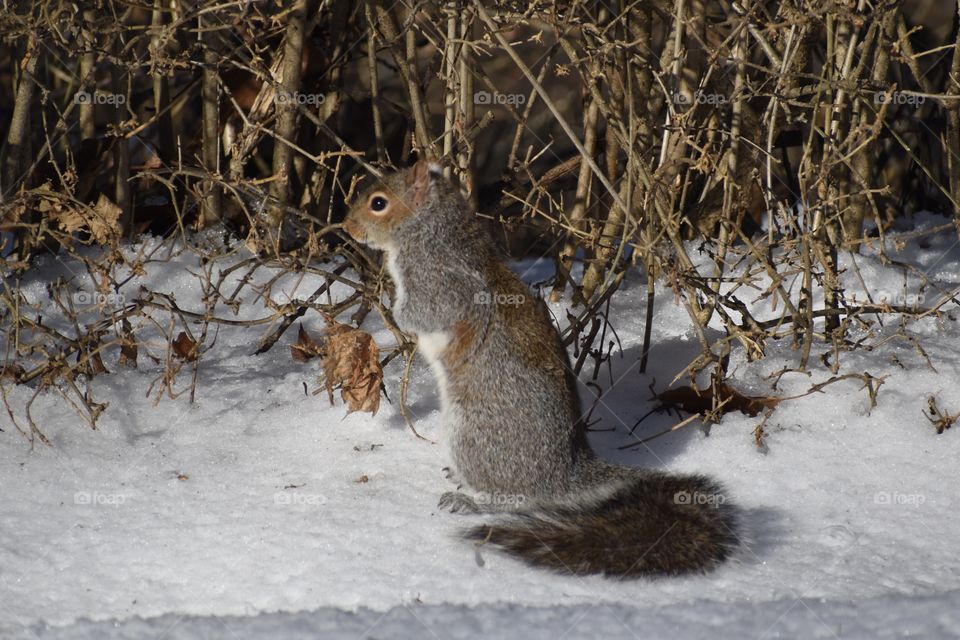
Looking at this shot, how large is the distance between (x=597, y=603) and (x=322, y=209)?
241cm

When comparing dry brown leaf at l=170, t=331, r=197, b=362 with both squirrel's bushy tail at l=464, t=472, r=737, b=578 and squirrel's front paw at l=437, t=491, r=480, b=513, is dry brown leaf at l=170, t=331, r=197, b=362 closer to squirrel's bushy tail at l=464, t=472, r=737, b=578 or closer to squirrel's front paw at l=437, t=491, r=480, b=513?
squirrel's front paw at l=437, t=491, r=480, b=513

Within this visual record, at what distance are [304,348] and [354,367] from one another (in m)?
0.28

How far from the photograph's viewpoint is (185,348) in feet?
12.2

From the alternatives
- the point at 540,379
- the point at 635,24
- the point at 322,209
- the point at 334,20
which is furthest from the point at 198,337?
the point at 635,24

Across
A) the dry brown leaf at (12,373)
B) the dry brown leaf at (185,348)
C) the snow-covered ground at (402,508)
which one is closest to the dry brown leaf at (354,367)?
the snow-covered ground at (402,508)

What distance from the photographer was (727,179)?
3.40 m

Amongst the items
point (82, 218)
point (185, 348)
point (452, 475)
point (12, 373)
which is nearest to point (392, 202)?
point (452, 475)

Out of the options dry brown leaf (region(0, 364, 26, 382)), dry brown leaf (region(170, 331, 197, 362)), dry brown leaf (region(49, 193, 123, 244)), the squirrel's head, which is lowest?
dry brown leaf (region(0, 364, 26, 382))

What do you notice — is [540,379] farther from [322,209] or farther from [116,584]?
[322,209]

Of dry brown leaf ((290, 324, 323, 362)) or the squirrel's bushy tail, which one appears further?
dry brown leaf ((290, 324, 323, 362))

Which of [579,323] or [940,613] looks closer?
[940,613]

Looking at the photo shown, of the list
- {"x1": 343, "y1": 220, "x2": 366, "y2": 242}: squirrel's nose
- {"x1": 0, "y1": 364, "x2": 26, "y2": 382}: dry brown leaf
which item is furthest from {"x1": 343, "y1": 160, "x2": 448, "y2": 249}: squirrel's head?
{"x1": 0, "y1": 364, "x2": 26, "y2": 382}: dry brown leaf

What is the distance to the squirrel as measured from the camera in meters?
2.77

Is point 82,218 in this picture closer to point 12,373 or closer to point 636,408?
point 12,373
